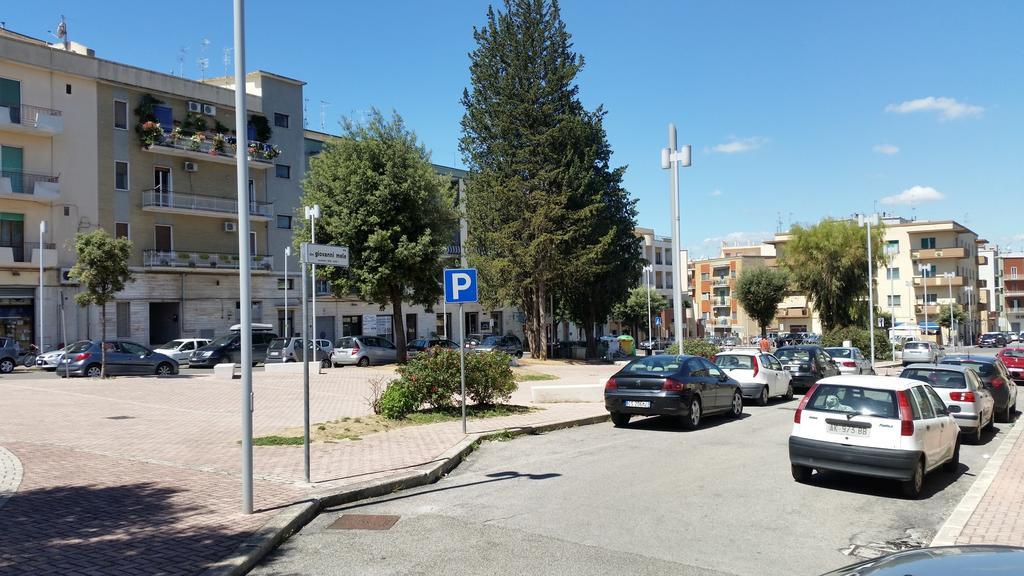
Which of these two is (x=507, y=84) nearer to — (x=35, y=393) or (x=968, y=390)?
(x=35, y=393)

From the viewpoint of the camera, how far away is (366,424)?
44.8 feet

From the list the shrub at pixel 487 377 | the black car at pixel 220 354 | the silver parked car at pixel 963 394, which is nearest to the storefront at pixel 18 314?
the black car at pixel 220 354

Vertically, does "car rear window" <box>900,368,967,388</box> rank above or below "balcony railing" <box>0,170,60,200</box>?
below

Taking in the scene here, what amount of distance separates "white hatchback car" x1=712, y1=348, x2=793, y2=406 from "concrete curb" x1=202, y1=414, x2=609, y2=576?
29.9 ft

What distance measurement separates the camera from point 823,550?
6.77m

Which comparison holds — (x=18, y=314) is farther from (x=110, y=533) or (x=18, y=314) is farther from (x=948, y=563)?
(x=948, y=563)

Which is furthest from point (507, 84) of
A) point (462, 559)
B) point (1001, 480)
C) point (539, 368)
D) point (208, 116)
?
point (462, 559)

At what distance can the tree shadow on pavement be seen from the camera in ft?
18.9

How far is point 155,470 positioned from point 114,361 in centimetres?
2080

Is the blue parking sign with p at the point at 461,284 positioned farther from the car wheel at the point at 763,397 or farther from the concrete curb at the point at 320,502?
the car wheel at the point at 763,397

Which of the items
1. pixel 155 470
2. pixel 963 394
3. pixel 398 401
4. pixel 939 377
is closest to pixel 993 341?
pixel 939 377

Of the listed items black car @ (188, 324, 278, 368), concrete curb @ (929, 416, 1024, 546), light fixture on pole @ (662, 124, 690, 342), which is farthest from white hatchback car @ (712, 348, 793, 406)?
black car @ (188, 324, 278, 368)

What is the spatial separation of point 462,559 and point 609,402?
8.80 m

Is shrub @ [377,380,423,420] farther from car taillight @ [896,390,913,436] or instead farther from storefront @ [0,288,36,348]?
storefront @ [0,288,36,348]
